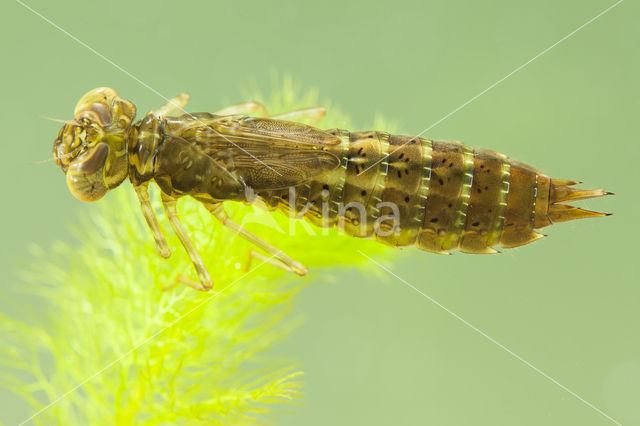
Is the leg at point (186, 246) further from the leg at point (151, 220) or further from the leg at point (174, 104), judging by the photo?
the leg at point (174, 104)

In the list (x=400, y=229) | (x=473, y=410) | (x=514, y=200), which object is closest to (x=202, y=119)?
(x=400, y=229)

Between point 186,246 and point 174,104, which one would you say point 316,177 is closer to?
point 186,246

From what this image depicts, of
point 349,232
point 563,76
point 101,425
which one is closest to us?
point 101,425

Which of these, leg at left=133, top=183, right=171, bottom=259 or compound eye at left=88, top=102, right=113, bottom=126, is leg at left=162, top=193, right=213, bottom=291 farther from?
compound eye at left=88, top=102, right=113, bottom=126

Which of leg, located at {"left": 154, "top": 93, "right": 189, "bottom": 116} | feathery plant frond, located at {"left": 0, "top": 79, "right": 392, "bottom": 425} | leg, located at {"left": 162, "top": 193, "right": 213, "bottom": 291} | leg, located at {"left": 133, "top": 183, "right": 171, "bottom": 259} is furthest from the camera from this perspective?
leg, located at {"left": 154, "top": 93, "right": 189, "bottom": 116}

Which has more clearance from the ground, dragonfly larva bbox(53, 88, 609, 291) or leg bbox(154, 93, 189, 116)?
leg bbox(154, 93, 189, 116)

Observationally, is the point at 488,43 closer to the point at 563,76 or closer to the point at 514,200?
the point at 563,76

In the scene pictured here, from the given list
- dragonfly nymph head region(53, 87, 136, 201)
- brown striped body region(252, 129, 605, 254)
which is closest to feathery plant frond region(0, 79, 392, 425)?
dragonfly nymph head region(53, 87, 136, 201)

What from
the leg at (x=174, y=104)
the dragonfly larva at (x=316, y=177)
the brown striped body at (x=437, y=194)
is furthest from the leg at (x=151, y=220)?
the brown striped body at (x=437, y=194)
